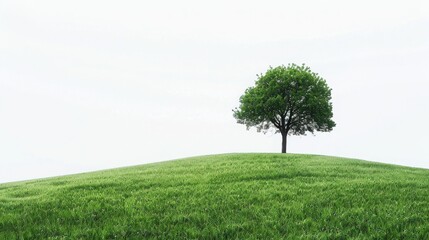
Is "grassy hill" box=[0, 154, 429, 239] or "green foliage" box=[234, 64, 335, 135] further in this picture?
"green foliage" box=[234, 64, 335, 135]

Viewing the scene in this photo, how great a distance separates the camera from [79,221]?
12.2m

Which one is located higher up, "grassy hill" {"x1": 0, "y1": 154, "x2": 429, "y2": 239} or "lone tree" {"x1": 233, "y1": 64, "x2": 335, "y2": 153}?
"lone tree" {"x1": 233, "y1": 64, "x2": 335, "y2": 153}

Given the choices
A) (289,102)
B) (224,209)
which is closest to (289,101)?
(289,102)

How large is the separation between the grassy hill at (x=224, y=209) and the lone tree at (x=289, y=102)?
2943 cm

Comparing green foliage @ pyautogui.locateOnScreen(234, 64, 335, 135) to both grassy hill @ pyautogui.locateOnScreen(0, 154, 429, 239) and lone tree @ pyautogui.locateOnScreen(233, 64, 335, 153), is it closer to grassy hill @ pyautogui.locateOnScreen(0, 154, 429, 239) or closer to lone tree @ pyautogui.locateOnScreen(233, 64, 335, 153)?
lone tree @ pyautogui.locateOnScreen(233, 64, 335, 153)

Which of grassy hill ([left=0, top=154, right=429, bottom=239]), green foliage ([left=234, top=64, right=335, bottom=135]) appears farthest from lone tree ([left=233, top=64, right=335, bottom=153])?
grassy hill ([left=0, top=154, right=429, bottom=239])

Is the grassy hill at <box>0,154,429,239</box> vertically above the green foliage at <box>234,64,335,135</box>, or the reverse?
the green foliage at <box>234,64,335,135</box>

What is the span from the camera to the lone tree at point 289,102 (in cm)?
4797

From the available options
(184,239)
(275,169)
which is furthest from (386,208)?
(275,169)

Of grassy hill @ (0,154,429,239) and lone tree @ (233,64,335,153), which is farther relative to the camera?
lone tree @ (233,64,335,153)

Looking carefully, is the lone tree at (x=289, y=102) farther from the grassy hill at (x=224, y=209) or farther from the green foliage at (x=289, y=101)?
the grassy hill at (x=224, y=209)

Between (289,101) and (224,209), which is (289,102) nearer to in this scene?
(289,101)

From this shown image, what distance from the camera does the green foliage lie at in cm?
4797

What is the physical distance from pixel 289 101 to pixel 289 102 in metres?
0.13
